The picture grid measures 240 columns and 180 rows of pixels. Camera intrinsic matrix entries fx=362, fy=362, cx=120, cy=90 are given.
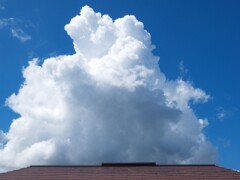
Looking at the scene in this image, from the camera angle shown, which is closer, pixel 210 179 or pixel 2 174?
pixel 210 179

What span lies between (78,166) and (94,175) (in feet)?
10.5

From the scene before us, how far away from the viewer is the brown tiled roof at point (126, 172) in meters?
28.3

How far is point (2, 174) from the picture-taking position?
3011 cm

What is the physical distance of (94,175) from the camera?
2881 cm

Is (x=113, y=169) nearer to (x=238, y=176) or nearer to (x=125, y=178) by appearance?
(x=125, y=178)

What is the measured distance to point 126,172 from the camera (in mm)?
29281

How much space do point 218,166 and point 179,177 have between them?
4691 millimetres

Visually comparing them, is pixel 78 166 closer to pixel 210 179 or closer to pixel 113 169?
pixel 113 169

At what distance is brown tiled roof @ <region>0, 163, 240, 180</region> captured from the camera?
92.8ft

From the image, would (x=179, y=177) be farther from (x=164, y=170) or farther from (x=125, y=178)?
(x=125, y=178)

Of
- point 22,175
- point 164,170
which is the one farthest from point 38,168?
point 164,170

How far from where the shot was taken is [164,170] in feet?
97.9

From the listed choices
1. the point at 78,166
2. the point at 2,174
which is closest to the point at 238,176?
the point at 78,166

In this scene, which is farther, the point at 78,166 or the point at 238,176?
the point at 78,166
